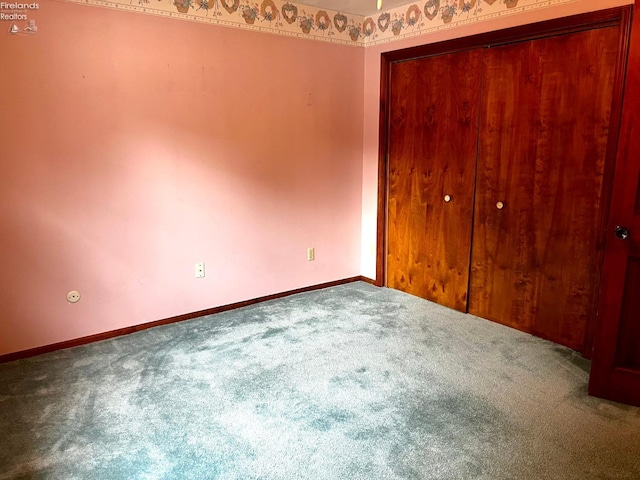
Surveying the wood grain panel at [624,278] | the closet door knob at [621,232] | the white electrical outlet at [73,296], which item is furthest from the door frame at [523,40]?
the white electrical outlet at [73,296]

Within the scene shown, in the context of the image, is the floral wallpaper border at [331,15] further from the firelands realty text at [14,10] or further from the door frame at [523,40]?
the firelands realty text at [14,10]

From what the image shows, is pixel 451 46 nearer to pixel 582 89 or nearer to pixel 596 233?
pixel 582 89

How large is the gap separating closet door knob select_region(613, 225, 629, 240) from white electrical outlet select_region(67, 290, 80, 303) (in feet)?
10.3

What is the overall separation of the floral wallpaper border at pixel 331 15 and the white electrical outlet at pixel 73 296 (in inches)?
70.5

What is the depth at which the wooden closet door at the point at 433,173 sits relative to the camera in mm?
3355

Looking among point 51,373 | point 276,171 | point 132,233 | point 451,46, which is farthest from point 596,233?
point 51,373

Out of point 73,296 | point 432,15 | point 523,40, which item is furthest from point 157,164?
point 523,40

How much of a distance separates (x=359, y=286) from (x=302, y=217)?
0.88 m

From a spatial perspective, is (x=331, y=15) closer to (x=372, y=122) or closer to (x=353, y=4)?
(x=353, y=4)

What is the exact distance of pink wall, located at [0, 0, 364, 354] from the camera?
8.80 feet

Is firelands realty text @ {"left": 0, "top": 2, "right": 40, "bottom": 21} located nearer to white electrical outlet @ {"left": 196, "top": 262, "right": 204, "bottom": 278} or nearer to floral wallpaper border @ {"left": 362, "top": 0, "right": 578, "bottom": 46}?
white electrical outlet @ {"left": 196, "top": 262, "right": 204, "bottom": 278}

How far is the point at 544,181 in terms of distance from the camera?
2.92 metres

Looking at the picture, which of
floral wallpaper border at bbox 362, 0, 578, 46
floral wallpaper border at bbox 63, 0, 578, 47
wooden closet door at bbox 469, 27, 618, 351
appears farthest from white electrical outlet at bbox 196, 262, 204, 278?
floral wallpaper border at bbox 362, 0, 578, 46

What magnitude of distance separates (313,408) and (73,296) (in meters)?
1.77
